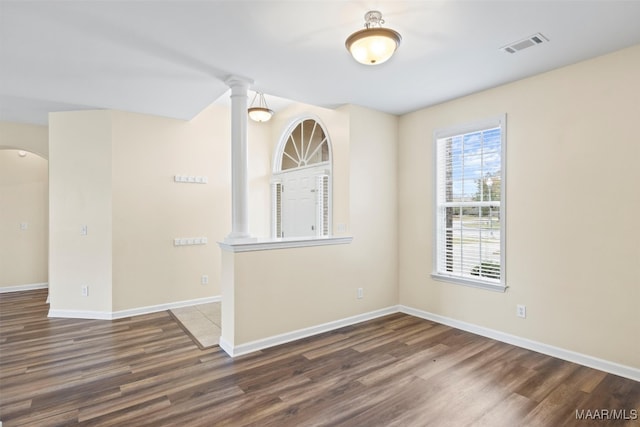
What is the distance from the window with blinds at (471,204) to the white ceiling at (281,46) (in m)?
0.55

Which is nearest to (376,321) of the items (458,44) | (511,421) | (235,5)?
(511,421)

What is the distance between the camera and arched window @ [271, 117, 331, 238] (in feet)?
15.7

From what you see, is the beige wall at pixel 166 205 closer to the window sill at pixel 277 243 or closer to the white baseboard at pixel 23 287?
the window sill at pixel 277 243

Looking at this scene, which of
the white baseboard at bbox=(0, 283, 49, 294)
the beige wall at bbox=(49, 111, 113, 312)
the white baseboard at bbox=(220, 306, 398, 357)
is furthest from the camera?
the white baseboard at bbox=(0, 283, 49, 294)

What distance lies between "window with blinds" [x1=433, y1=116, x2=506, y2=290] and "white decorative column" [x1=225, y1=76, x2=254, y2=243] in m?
2.43

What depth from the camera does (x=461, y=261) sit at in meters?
3.96

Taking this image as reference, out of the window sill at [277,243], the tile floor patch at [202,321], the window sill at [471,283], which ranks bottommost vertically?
the tile floor patch at [202,321]

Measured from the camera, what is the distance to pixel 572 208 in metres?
3.06

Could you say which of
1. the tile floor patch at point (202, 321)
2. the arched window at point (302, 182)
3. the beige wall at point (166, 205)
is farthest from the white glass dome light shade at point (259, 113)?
the tile floor patch at point (202, 321)

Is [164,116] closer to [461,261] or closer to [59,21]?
[59,21]

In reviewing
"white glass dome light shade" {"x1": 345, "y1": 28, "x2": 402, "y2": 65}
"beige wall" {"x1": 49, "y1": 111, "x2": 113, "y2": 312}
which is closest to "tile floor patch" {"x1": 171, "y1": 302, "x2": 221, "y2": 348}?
"beige wall" {"x1": 49, "y1": 111, "x2": 113, "y2": 312}

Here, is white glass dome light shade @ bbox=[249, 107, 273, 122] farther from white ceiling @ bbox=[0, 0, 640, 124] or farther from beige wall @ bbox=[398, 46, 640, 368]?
beige wall @ bbox=[398, 46, 640, 368]

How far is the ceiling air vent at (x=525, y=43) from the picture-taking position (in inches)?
101

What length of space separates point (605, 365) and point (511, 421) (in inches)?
54.2
